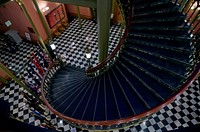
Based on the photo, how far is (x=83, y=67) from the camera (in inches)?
→ 313

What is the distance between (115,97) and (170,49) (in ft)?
6.42

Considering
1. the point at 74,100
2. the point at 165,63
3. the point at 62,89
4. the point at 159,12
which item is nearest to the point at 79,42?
the point at 62,89

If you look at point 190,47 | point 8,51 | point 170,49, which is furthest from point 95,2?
point 8,51

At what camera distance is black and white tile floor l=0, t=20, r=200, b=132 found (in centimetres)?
573

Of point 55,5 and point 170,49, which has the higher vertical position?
point 170,49

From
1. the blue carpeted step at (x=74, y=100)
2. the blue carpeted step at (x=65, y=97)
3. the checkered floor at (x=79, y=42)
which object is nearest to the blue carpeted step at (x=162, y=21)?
the blue carpeted step at (x=74, y=100)

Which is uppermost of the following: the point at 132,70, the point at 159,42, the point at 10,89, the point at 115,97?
the point at 159,42

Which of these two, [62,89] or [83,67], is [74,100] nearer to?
[62,89]

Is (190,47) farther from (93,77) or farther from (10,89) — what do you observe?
(10,89)

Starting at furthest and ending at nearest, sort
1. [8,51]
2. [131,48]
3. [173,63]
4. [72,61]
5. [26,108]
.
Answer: [8,51] → [72,61] → [26,108] → [131,48] → [173,63]

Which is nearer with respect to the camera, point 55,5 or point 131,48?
point 131,48

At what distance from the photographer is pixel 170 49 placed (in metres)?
4.17

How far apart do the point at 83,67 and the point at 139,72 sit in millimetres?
4152

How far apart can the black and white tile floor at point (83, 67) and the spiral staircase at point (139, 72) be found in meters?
1.84
